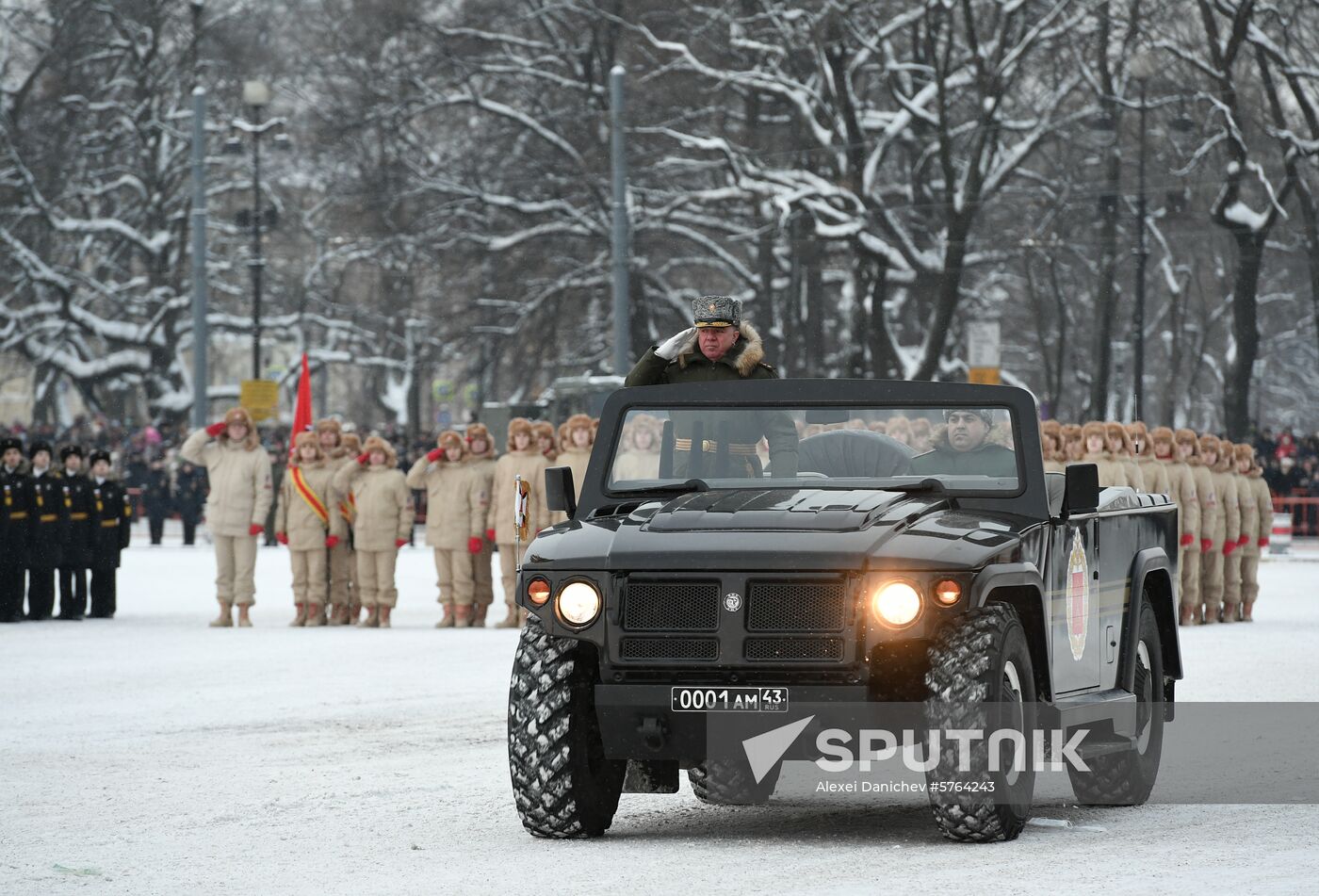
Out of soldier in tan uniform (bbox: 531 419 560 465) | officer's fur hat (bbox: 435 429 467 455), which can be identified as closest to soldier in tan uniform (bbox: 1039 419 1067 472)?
soldier in tan uniform (bbox: 531 419 560 465)

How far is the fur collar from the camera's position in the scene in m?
10.0

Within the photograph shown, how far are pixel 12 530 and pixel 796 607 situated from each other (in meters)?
16.7

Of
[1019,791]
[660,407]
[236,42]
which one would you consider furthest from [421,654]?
[236,42]

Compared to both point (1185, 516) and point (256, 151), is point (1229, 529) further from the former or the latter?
point (256, 151)

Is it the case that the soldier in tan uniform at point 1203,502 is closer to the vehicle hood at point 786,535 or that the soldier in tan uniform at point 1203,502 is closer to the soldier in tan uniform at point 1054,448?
the soldier in tan uniform at point 1054,448

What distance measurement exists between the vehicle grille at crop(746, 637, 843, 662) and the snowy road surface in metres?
0.68

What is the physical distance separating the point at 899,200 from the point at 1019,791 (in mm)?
35812

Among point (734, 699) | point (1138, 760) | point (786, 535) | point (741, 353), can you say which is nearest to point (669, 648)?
point (734, 699)

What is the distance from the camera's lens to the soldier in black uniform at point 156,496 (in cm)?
4184

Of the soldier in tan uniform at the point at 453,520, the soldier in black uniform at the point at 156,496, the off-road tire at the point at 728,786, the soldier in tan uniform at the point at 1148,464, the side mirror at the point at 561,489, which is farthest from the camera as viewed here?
the soldier in black uniform at the point at 156,496

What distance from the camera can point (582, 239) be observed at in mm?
45031

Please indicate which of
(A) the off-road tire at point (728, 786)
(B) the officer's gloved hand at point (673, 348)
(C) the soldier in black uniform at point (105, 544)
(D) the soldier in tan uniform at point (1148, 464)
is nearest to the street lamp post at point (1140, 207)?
(D) the soldier in tan uniform at point (1148, 464)

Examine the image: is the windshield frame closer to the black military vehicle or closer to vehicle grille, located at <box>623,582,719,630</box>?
the black military vehicle

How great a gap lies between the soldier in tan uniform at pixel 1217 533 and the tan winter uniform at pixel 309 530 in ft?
27.7
